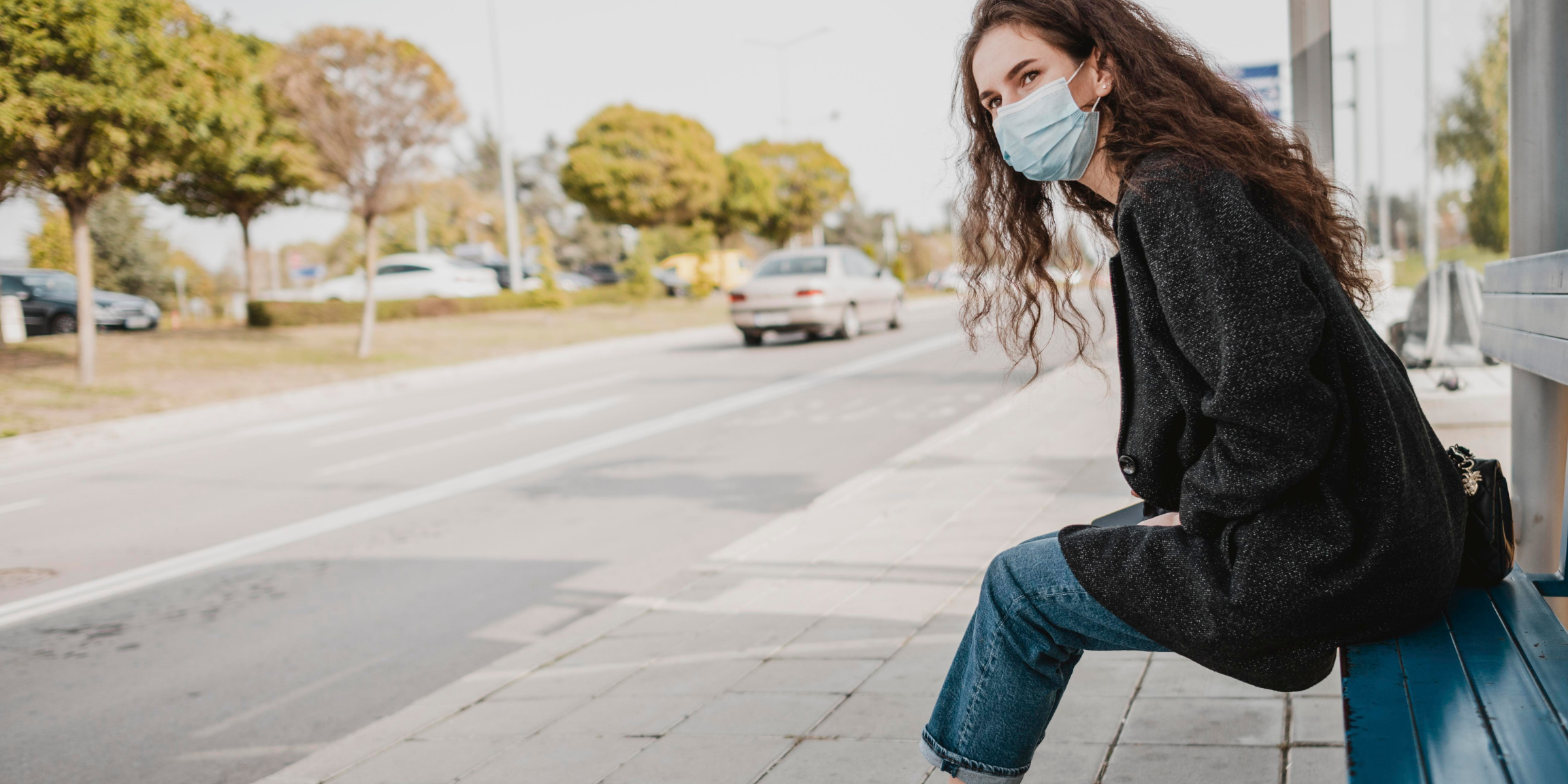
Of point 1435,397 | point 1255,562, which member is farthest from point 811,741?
point 1435,397

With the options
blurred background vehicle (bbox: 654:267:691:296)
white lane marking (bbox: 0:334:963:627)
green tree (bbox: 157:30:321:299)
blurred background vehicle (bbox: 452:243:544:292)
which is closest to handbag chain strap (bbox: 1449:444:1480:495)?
white lane marking (bbox: 0:334:963:627)

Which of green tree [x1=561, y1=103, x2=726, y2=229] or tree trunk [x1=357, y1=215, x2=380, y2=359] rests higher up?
green tree [x1=561, y1=103, x2=726, y2=229]

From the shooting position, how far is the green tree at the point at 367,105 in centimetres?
1769

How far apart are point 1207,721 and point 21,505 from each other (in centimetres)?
818

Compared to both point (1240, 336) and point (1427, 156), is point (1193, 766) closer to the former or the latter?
point (1240, 336)

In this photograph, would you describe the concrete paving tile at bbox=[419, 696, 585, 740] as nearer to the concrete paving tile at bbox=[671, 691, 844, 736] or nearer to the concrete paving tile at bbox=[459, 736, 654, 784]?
the concrete paving tile at bbox=[459, 736, 654, 784]

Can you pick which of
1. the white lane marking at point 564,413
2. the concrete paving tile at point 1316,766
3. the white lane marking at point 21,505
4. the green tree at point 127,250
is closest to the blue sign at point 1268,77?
the white lane marking at point 564,413

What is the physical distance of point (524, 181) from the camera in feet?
281

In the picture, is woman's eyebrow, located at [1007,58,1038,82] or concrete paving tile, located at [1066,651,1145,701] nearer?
woman's eyebrow, located at [1007,58,1038,82]

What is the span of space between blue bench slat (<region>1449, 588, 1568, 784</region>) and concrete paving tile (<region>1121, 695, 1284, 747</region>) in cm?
82

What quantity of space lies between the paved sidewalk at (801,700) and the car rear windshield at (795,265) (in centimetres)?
1456

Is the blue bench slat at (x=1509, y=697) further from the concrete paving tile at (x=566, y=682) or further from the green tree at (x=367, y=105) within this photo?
the green tree at (x=367, y=105)

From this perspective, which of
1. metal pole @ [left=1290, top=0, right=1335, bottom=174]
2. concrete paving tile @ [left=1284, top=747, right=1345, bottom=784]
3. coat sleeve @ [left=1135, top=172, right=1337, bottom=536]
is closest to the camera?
coat sleeve @ [left=1135, top=172, right=1337, bottom=536]

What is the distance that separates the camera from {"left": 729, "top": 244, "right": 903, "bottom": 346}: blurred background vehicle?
19047 millimetres
